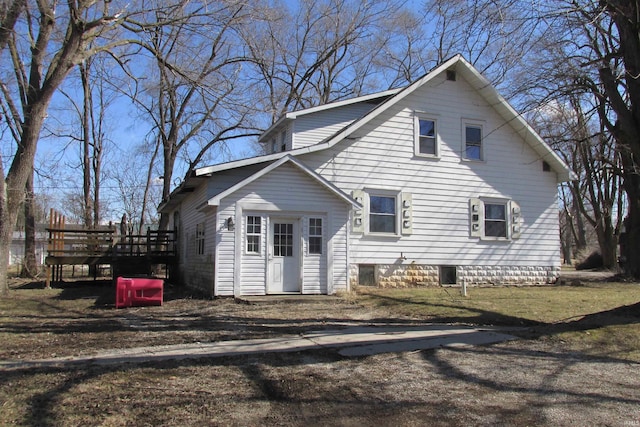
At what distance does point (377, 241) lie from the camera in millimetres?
15820

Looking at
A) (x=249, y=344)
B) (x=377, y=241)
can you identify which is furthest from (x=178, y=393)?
(x=377, y=241)

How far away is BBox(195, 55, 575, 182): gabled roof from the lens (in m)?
15.0

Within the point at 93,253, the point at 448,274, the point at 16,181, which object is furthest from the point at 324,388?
the point at 93,253

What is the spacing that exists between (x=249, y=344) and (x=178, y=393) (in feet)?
8.04

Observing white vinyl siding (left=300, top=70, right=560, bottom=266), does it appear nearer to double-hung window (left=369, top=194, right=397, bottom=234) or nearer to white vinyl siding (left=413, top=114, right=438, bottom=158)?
white vinyl siding (left=413, top=114, right=438, bottom=158)

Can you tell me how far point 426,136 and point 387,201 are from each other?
2644 mm

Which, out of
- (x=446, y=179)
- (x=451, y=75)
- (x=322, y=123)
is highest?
(x=451, y=75)

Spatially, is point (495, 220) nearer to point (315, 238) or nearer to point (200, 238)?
point (315, 238)

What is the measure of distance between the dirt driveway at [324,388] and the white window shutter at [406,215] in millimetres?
8478

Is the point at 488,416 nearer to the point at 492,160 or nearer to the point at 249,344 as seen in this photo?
the point at 249,344

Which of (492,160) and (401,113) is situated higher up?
(401,113)

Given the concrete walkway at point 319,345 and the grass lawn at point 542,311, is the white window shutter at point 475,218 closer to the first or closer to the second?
the grass lawn at point 542,311

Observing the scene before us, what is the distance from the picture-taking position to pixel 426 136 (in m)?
16.7

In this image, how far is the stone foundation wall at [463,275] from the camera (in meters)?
15.8
